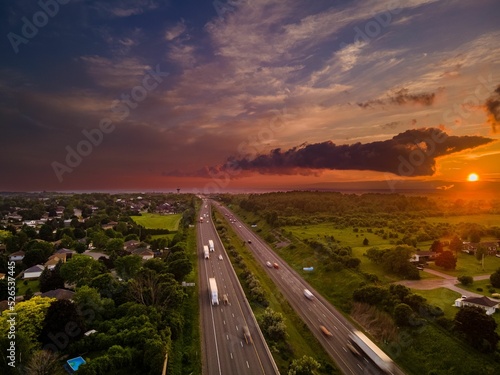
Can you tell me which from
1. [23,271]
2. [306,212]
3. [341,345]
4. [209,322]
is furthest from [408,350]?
[306,212]

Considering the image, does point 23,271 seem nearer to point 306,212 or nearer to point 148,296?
point 148,296

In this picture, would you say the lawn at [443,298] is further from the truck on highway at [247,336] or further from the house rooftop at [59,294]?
the house rooftop at [59,294]

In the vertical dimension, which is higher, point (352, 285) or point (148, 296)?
point (148, 296)

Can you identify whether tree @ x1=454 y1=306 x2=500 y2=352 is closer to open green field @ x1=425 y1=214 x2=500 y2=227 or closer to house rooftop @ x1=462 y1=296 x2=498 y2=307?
house rooftop @ x1=462 y1=296 x2=498 y2=307

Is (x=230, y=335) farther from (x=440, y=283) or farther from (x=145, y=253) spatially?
(x=145, y=253)

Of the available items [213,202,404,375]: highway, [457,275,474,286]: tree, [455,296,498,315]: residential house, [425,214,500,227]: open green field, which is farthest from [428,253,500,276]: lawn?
[425,214,500,227]: open green field

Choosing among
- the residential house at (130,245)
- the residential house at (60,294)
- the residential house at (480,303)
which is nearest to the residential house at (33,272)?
the residential house at (60,294)
